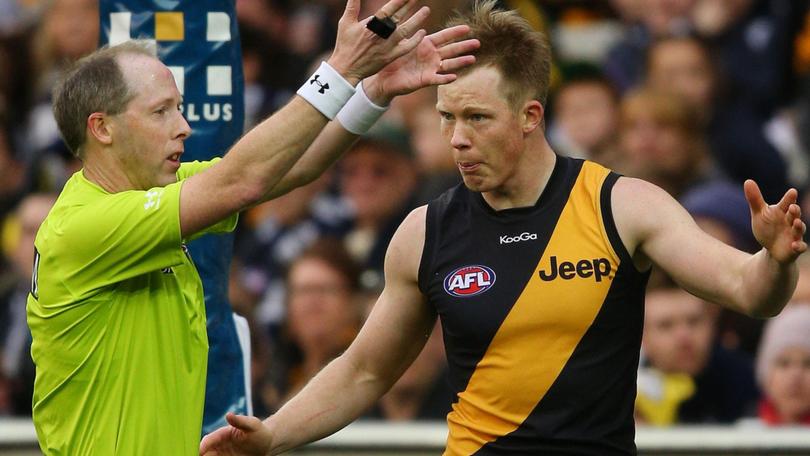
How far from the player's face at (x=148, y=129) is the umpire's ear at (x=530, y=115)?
1108 mm

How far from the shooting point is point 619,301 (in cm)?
484

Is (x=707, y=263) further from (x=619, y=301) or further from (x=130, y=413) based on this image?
(x=130, y=413)

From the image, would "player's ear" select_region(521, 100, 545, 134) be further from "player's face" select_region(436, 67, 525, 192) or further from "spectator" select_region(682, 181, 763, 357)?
"spectator" select_region(682, 181, 763, 357)

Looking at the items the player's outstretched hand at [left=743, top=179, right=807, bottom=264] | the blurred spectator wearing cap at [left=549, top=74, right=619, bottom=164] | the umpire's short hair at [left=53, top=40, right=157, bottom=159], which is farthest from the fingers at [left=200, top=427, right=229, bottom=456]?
the blurred spectator wearing cap at [left=549, top=74, right=619, bottom=164]

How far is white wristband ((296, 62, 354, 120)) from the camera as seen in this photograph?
14.9ft

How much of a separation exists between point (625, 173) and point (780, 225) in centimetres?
445

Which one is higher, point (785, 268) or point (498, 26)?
point (498, 26)

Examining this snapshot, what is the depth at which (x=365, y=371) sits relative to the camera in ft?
17.5

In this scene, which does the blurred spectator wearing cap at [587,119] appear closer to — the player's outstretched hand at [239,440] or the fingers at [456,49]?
the fingers at [456,49]

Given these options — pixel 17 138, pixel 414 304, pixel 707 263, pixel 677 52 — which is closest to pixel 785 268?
pixel 707 263

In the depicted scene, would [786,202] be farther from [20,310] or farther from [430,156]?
[20,310]

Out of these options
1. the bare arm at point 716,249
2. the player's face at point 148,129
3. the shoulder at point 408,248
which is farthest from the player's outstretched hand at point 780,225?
the player's face at point 148,129

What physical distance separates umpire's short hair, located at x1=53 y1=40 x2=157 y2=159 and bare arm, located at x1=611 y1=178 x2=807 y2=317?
5.33 ft

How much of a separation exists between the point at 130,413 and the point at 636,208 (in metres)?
1.71
